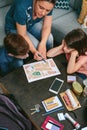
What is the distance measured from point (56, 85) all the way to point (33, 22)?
799 mm

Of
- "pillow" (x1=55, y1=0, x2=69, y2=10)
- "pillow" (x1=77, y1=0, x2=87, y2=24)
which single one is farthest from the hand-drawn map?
"pillow" (x1=55, y1=0, x2=69, y2=10)

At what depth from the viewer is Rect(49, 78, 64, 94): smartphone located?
202 cm

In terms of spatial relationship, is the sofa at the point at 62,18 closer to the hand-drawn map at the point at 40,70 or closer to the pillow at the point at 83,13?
the pillow at the point at 83,13

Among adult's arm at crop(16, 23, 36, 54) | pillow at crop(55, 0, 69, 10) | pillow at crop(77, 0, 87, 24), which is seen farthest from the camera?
pillow at crop(55, 0, 69, 10)

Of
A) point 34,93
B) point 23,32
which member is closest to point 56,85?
point 34,93

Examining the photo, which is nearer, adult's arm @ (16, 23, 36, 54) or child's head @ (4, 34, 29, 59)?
child's head @ (4, 34, 29, 59)

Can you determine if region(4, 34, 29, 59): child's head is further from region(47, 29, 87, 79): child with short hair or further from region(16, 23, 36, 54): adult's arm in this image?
region(47, 29, 87, 79): child with short hair

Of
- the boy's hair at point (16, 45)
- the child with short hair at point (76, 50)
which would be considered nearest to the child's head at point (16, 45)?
the boy's hair at point (16, 45)

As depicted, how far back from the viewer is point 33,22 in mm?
2525

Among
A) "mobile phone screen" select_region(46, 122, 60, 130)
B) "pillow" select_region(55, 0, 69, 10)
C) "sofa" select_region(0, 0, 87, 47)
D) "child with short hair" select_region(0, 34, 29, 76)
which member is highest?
"child with short hair" select_region(0, 34, 29, 76)

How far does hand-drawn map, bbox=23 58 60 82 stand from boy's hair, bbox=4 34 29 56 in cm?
14

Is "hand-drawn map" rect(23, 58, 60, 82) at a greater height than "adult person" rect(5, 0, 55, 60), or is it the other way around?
"adult person" rect(5, 0, 55, 60)

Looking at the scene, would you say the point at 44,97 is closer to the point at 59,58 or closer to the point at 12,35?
the point at 59,58

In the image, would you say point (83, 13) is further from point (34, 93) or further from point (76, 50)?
point (34, 93)
